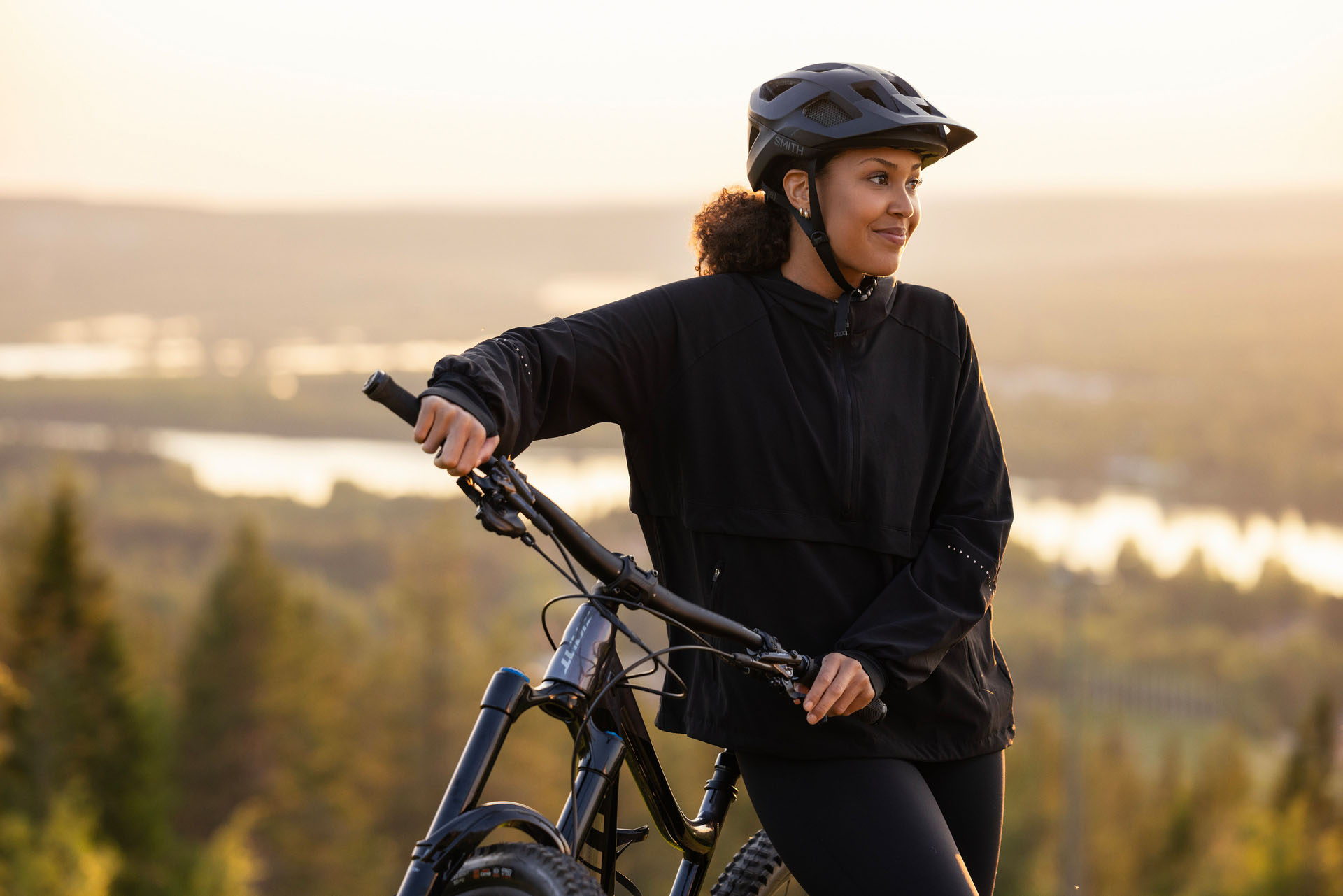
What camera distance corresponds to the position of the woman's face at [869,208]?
117 inches

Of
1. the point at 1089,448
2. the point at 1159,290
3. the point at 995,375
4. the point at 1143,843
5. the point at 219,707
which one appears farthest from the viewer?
the point at 1159,290

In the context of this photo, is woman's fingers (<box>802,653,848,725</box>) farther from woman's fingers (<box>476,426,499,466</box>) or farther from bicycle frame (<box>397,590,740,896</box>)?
woman's fingers (<box>476,426,499,466</box>)

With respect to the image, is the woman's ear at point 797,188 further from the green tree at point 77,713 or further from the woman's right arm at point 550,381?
the green tree at point 77,713

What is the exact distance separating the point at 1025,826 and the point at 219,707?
1431 inches

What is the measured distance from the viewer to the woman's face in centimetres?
297

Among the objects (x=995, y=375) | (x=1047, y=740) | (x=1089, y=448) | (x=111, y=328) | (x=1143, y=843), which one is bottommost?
(x=1143, y=843)

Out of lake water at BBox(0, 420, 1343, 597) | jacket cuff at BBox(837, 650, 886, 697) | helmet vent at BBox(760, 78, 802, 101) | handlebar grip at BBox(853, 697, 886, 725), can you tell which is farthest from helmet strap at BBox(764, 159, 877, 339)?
lake water at BBox(0, 420, 1343, 597)

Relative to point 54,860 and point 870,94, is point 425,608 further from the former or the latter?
point 870,94

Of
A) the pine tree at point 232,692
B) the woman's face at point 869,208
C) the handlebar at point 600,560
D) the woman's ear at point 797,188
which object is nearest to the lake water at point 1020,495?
the pine tree at point 232,692

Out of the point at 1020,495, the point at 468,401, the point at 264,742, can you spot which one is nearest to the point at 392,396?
the point at 468,401

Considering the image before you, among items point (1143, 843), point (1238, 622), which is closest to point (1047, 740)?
point (1143, 843)

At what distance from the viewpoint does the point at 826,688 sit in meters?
2.69

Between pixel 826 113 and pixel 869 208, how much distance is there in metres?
0.25

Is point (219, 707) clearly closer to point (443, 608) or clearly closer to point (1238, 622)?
Answer: point (443, 608)
